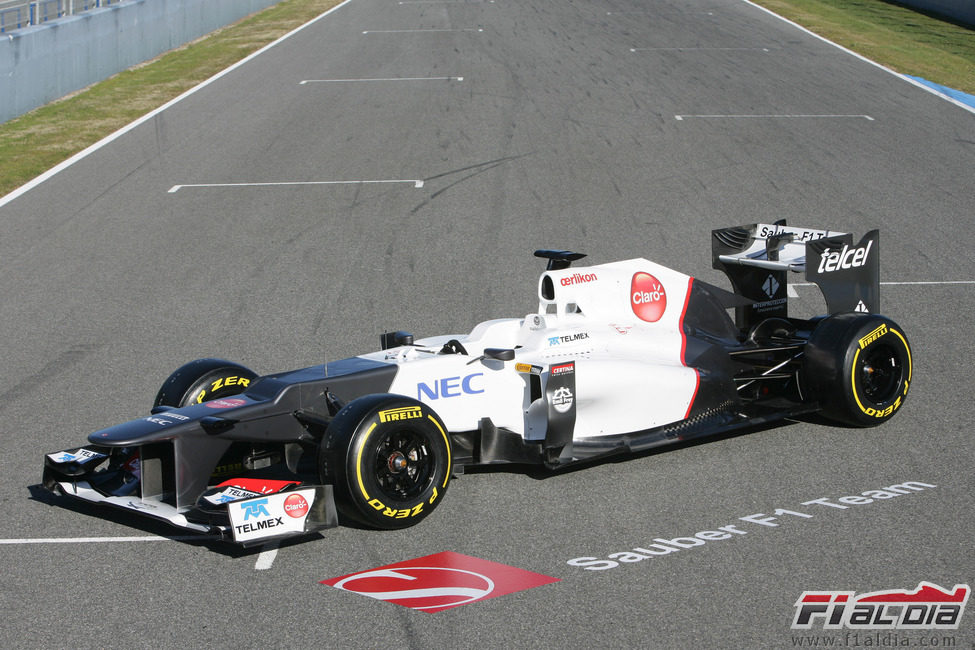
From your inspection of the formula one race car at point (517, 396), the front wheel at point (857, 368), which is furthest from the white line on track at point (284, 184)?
the front wheel at point (857, 368)

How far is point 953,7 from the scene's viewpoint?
1294 inches

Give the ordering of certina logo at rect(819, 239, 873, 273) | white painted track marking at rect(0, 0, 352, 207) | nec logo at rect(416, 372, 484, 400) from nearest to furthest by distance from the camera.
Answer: nec logo at rect(416, 372, 484, 400) → certina logo at rect(819, 239, 873, 273) → white painted track marking at rect(0, 0, 352, 207)

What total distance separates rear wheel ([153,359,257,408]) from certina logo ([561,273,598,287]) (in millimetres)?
2445

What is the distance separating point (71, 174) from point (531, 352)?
500 inches

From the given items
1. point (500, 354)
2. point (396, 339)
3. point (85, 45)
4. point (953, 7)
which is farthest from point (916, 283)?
point (953, 7)

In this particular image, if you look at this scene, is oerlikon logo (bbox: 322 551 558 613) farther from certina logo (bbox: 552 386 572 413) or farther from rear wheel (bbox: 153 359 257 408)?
rear wheel (bbox: 153 359 257 408)

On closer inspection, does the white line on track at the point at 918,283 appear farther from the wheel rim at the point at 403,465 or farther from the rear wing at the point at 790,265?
the wheel rim at the point at 403,465

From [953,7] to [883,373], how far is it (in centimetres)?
2812

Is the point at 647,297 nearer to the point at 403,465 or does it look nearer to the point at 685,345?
the point at 685,345

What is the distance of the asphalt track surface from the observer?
605cm

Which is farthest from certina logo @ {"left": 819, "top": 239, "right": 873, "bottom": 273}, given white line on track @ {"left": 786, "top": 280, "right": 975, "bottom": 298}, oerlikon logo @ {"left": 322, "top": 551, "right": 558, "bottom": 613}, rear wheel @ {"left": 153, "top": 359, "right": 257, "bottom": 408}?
rear wheel @ {"left": 153, "top": 359, "right": 257, "bottom": 408}

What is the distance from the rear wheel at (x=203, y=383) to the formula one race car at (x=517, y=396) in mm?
16

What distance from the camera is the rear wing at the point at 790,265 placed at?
9.17 m

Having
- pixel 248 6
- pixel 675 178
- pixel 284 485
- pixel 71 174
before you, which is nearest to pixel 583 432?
pixel 284 485
